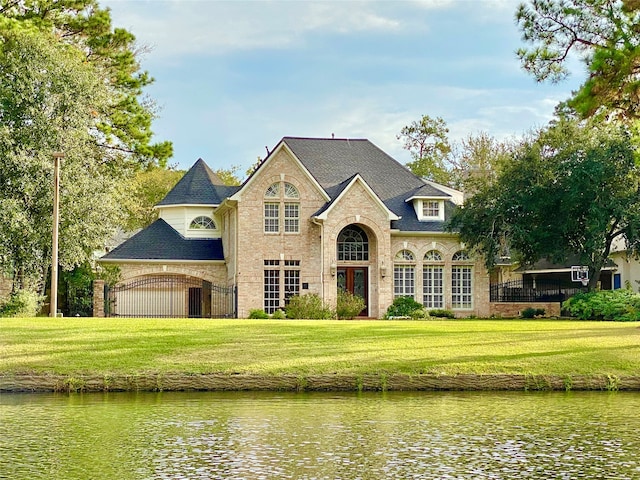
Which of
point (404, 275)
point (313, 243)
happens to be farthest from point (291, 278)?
point (404, 275)

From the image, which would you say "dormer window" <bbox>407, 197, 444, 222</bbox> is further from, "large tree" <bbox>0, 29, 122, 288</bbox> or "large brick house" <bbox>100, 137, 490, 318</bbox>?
"large tree" <bbox>0, 29, 122, 288</bbox>

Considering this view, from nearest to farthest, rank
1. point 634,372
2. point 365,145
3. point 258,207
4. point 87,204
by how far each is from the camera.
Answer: point 634,372
point 87,204
point 258,207
point 365,145

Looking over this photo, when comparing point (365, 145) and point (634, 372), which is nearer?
point (634, 372)

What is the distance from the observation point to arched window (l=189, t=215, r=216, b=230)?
46688 millimetres

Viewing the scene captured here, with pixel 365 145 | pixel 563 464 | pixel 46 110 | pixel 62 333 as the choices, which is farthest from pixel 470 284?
pixel 563 464

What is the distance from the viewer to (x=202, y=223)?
46875mm

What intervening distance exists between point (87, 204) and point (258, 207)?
7.45 metres

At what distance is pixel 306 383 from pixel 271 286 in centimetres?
2204

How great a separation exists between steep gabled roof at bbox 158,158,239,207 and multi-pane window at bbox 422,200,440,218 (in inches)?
400

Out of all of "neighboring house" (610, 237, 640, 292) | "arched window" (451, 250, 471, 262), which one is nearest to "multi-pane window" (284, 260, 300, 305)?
"arched window" (451, 250, 471, 262)

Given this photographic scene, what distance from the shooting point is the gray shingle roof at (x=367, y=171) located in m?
43.9

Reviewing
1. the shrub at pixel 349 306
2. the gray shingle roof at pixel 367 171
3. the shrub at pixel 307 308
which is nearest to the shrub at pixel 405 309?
the shrub at pixel 349 306

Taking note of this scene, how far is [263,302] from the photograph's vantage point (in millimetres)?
40812

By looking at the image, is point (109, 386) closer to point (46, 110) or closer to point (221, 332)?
point (221, 332)
